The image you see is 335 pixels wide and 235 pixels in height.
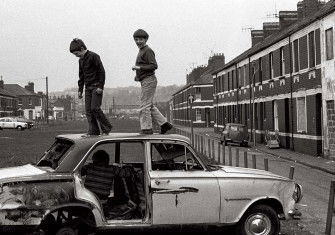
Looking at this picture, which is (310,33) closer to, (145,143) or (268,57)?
(268,57)

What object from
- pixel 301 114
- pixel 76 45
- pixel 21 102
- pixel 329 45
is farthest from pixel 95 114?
pixel 21 102

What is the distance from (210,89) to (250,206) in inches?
2640

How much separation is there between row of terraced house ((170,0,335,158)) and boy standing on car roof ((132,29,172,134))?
16.5 metres

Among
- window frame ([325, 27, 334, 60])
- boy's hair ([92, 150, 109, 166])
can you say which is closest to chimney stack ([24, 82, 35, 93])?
window frame ([325, 27, 334, 60])

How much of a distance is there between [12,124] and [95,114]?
64.9 m

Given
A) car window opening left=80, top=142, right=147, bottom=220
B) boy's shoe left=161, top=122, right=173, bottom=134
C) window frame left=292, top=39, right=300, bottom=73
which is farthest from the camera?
window frame left=292, top=39, right=300, bottom=73

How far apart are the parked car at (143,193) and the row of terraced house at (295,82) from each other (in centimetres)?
1745

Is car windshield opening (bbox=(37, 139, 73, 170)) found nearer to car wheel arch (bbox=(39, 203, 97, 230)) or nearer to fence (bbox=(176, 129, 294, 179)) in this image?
car wheel arch (bbox=(39, 203, 97, 230))

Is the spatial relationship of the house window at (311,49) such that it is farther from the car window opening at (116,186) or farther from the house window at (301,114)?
the car window opening at (116,186)

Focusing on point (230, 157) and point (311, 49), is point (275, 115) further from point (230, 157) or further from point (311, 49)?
point (230, 157)

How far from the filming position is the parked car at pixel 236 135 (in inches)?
1378

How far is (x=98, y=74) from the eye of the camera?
8.91 meters

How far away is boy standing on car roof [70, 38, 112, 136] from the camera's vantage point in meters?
8.74

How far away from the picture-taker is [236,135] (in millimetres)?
35094
